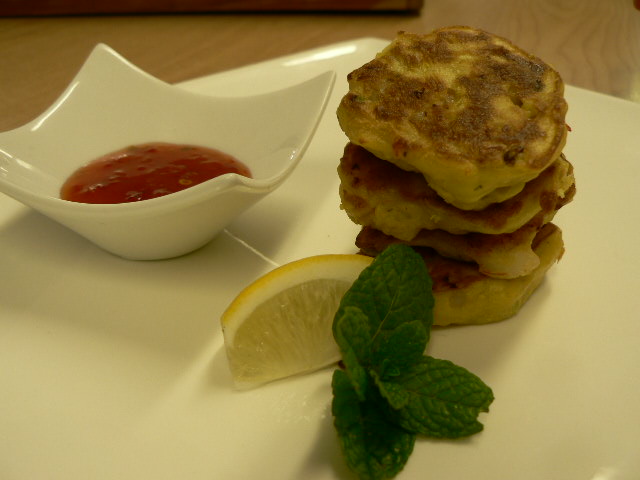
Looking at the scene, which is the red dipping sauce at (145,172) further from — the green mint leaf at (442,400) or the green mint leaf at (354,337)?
the green mint leaf at (442,400)

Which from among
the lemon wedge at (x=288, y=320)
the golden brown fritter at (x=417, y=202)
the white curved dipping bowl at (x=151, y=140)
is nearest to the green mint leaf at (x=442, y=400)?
the lemon wedge at (x=288, y=320)

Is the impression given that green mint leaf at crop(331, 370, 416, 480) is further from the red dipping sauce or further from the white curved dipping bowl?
the red dipping sauce

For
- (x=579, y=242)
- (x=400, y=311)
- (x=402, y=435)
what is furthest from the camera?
(x=579, y=242)

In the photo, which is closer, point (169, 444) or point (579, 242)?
point (169, 444)

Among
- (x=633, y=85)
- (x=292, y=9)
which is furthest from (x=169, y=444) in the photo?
(x=292, y=9)

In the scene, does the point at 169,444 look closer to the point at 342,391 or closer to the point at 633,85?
the point at 342,391
